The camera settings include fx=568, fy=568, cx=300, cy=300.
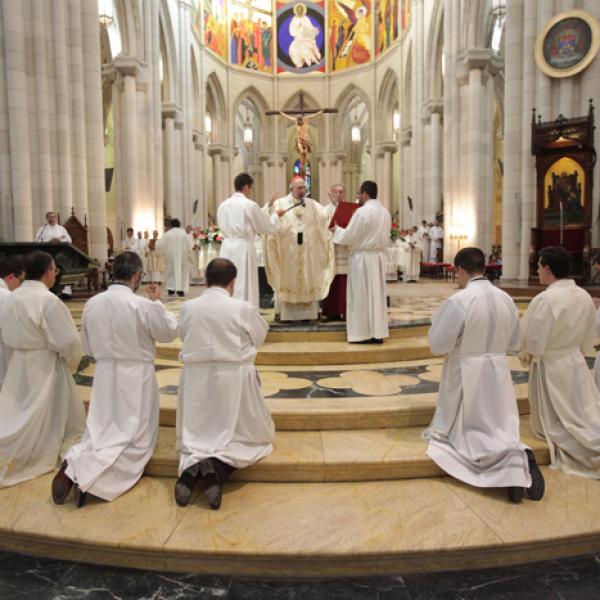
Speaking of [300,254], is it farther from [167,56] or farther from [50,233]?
[167,56]

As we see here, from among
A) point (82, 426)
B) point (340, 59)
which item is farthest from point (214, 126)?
point (82, 426)

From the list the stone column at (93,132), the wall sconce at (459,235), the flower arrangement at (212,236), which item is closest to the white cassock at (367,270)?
the flower arrangement at (212,236)

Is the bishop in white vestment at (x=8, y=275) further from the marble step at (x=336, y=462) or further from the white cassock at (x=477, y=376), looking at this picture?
the white cassock at (x=477, y=376)

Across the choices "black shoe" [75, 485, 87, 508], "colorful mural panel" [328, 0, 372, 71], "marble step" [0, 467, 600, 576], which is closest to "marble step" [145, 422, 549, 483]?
"marble step" [0, 467, 600, 576]

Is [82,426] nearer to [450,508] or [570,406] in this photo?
[450,508]

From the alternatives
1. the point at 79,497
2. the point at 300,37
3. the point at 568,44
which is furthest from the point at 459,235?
the point at 300,37

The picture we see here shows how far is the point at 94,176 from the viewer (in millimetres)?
14125

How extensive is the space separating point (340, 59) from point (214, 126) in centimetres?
759

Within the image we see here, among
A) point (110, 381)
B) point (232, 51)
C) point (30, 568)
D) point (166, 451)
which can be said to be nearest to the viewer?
point (30, 568)

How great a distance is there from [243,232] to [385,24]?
80.8ft

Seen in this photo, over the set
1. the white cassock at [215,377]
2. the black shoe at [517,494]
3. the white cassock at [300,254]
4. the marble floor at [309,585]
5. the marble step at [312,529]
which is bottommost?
the marble floor at [309,585]

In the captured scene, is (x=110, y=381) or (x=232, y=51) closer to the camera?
(x=110, y=381)

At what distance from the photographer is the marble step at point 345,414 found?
418 centimetres

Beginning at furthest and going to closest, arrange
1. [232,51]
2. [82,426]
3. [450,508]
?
[232,51]
[82,426]
[450,508]
